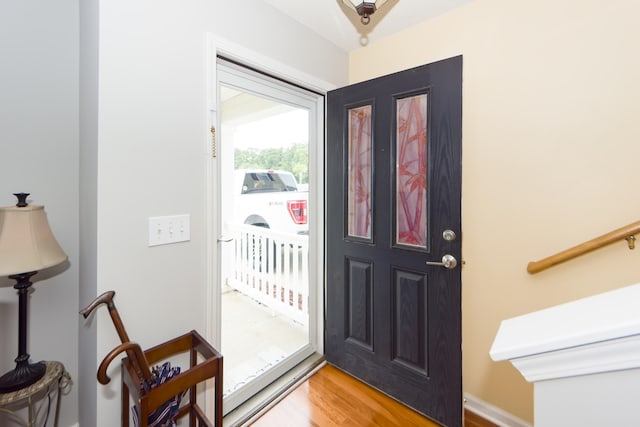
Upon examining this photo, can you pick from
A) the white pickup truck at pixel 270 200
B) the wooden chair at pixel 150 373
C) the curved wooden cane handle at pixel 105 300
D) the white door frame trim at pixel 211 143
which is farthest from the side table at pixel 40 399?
the white pickup truck at pixel 270 200

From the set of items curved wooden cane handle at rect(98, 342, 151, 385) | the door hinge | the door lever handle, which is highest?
the door hinge

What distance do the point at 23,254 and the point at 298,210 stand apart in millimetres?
1697

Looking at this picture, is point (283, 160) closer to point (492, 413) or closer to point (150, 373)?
point (150, 373)

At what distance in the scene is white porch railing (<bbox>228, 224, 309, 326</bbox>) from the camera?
8.49 feet

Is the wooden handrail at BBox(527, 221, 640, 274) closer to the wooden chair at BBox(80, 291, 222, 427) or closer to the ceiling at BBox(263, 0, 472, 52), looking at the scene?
the ceiling at BBox(263, 0, 472, 52)

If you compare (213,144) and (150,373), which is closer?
(150,373)

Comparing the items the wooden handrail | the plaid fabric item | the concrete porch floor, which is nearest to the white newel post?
the wooden handrail

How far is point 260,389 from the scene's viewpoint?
1.85m

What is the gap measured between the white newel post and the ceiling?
167 centimetres

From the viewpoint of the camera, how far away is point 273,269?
287 cm

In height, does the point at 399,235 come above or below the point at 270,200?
below

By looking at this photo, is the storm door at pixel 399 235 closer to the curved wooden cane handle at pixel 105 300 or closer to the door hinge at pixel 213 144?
the door hinge at pixel 213 144

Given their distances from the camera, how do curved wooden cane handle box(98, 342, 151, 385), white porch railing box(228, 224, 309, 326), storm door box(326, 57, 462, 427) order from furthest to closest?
white porch railing box(228, 224, 309, 326) → storm door box(326, 57, 462, 427) → curved wooden cane handle box(98, 342, 151, 385)

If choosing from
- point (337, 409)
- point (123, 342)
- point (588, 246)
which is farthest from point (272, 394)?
point (588, 246)
